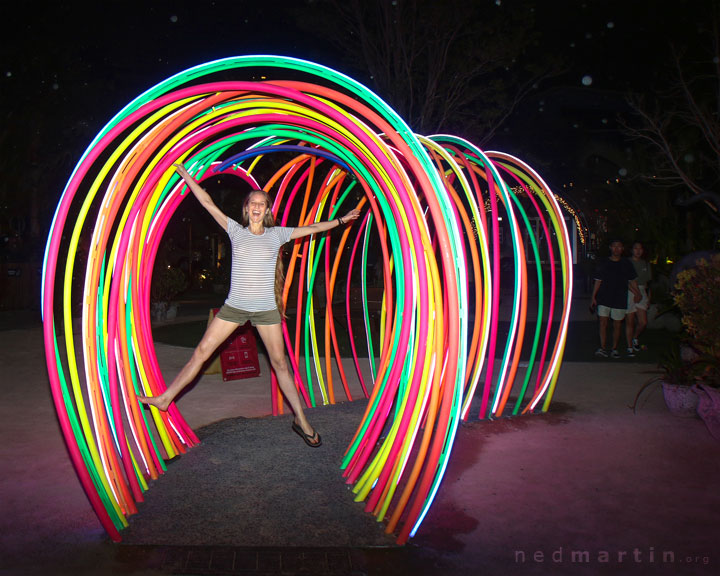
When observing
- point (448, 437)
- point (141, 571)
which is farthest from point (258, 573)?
point (448, 437)

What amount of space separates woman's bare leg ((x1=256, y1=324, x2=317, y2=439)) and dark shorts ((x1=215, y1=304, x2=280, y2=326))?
43 mm

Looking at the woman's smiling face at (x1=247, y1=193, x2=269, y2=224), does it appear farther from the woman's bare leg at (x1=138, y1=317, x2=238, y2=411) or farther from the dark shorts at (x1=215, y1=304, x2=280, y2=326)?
the woman's bare leg at (x1=138, y1=317, x2=238, y2=411)

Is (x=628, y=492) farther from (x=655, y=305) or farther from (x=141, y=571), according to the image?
(x=655, y=305)

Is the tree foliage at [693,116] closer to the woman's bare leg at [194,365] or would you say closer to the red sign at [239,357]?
the red sign at [239,357]

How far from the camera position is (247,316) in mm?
4484

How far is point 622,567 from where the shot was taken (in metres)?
3.13

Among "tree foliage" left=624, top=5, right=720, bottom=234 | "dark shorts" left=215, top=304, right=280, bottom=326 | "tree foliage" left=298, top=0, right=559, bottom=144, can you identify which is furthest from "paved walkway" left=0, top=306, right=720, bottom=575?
"tree foliage" left=298, top=0, right=559, bottom=144

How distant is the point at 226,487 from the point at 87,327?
131 cm

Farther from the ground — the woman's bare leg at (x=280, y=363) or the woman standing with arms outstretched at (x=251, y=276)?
the woman standing with arms outstretched at (x=251, y=276)

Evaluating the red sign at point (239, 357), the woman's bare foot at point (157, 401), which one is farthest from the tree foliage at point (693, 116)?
the woman's bare foot at point (157, 401)

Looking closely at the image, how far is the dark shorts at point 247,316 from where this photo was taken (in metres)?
4.44

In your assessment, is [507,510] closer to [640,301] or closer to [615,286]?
[615,286]

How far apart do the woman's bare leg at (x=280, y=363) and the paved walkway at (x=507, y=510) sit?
1.87 ft

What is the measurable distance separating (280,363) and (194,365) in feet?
2.04
